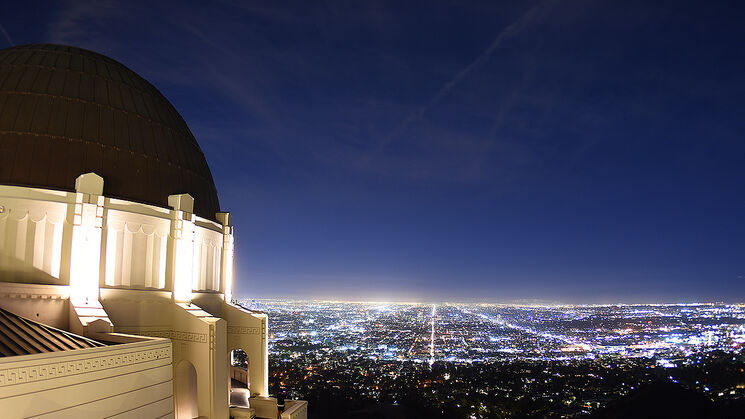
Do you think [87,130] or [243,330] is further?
[243,330]

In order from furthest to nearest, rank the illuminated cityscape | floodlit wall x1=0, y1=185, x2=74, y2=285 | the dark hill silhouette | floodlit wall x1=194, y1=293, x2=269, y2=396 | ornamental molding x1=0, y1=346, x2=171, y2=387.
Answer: the illuminated cityscape
the dark hill silhouette
floodlit wall x1=194, y1=293, x2=269, y2=396
floodlit wall x1=0, y1=185, x2=74, y2=285
ornamental molding x1=0, y1=346, x2=171, y2=387

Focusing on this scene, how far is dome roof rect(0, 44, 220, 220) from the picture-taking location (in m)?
13.3

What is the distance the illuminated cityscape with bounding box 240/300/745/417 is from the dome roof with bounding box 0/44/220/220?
10899mm

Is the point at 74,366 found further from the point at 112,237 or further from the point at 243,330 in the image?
the point at 243,330

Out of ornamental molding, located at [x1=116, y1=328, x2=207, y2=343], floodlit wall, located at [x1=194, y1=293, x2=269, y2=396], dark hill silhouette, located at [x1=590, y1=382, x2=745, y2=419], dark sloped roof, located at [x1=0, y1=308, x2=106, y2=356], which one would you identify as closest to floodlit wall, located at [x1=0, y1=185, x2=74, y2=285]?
ornamental molding, located at [x1=116, y1=328, x2=207, y2=343]

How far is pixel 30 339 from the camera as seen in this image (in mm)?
8391

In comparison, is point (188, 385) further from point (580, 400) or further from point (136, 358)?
point (580, 400)

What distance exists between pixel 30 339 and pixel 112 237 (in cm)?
558

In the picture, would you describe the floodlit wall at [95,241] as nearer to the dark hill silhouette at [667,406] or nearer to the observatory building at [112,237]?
the observatory building at [112,237]

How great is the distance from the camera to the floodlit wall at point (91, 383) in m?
7.15

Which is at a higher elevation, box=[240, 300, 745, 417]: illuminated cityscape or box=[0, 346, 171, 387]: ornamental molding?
box=[0, 346, 171, 387]: ornamental molding

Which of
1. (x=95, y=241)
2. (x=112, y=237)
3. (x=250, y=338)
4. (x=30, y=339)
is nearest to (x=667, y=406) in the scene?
(x=250, y=338)

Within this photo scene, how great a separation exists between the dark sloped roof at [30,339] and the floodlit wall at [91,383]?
0.45 metres

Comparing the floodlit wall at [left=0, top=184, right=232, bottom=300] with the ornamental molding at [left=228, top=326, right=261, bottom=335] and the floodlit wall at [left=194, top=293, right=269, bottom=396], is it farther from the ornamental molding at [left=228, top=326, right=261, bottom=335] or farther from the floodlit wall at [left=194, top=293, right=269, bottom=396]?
the ornamental molding at [left=228, top=326, right=261, bottom=335]
